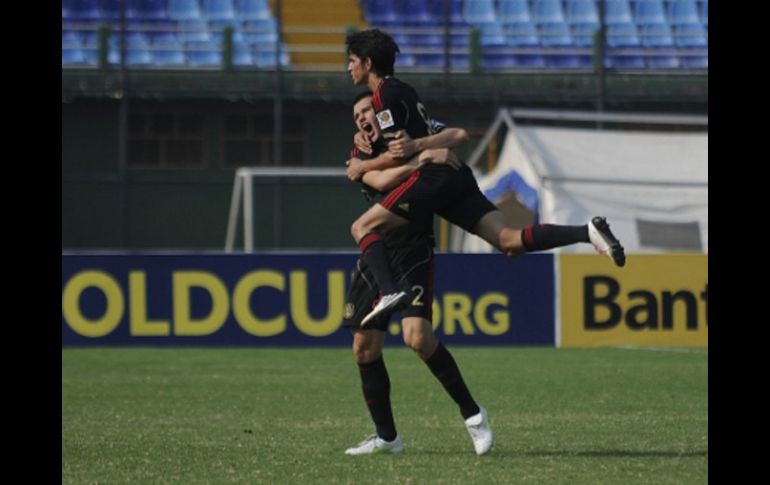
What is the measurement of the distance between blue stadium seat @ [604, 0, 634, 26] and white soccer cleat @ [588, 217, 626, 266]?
2473 centimetres

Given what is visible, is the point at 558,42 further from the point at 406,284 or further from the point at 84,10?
the point at 406,284

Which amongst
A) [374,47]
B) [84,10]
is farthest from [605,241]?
[84,10]

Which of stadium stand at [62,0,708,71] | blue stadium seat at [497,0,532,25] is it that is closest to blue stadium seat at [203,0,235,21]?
stadium stand at [62,0,708,71]

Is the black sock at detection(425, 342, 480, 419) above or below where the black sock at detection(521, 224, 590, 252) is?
below

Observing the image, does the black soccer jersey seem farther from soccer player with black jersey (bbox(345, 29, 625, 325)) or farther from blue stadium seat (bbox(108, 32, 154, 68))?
blue stadium seat (bbox(108, 32, 154, 68))

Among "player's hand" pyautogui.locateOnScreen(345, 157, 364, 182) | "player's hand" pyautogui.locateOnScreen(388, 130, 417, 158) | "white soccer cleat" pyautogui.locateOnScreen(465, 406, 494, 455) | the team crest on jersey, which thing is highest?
the team crest on jersey

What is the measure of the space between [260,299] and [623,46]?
15894 millimetres

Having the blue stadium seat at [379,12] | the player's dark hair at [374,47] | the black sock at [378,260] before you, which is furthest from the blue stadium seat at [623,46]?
the black sock at [378,260]

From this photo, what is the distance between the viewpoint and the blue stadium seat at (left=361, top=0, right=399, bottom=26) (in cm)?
3198

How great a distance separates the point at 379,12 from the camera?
105 feet

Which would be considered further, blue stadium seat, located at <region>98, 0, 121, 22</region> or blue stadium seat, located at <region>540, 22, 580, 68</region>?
→ blue stadium seat, located at <region>98, 0, 121, 22</region>

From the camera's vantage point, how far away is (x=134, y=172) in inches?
1224
